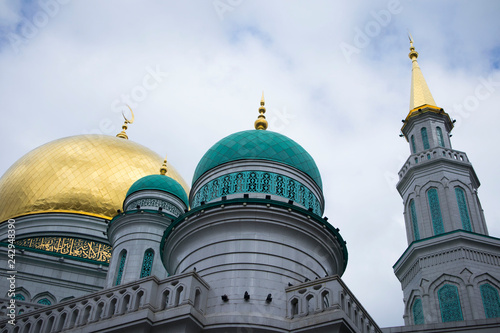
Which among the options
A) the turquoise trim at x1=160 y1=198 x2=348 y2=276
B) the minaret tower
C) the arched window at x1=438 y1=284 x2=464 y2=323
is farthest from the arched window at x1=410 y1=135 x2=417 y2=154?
the turquoise trim at x1=160 y1=198 x2=348 y2=276

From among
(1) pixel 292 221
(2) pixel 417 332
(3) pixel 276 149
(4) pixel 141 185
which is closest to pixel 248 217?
Answer: (1) pixel 292 221

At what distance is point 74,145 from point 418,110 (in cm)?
1546

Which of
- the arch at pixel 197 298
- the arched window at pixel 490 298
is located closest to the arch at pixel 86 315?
the arch at pixel 197 298

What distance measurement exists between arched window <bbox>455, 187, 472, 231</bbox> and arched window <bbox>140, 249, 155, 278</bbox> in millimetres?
11771

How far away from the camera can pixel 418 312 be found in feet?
68.2

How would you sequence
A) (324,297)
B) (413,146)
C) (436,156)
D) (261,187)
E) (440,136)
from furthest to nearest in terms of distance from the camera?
(413,146)
(440,136)
(436,156)
(261,187)
(324,297)

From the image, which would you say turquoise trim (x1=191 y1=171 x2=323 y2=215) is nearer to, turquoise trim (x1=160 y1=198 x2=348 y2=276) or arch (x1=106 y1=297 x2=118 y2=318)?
turquoise trim (x1=160 y1=198 x2=348 y2=276)

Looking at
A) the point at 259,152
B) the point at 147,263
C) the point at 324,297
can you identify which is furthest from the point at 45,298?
the point at 324,297

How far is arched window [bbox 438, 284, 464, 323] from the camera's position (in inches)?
767

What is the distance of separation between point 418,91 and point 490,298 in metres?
11.4

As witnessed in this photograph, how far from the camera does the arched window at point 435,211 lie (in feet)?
71.6

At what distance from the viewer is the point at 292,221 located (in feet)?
39.7

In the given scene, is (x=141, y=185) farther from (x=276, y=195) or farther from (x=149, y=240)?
(x=276, y=195)

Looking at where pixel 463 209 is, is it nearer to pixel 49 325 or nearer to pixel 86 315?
pixel 86 315
